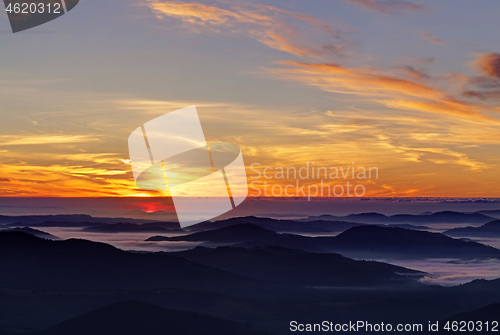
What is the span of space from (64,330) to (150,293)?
58005mm

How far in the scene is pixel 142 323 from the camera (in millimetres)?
142625

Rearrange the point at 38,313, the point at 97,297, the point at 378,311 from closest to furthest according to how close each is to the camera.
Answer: the point at 38,313 < the point at 378,311 < the point at 97,297

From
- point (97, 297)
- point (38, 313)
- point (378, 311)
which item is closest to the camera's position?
point (38, 313)

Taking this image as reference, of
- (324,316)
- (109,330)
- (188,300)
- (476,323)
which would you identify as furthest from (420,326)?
(109,330)

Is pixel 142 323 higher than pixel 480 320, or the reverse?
pixel 142 323

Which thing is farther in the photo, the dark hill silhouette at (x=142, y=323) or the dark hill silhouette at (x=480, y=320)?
the dark hill silhouette at (x=480, y=320)

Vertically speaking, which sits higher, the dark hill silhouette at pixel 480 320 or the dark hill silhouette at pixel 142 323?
the dark hill silhouette at pixel 142 323

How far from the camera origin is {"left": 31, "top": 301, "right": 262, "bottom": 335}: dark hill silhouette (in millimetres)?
137500

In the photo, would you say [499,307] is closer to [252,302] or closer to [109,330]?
[252,302]

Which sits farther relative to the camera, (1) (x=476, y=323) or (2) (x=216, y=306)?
(2) (x=216, y=306)

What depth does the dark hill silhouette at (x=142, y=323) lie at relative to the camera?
451ft

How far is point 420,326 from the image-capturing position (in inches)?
6304

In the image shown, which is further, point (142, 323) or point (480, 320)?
point (480, 320)

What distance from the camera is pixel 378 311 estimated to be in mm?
175500
